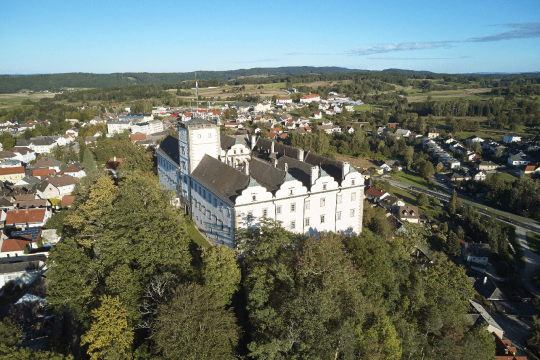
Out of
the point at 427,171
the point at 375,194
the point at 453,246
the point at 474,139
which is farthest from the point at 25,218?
the point at 474,139

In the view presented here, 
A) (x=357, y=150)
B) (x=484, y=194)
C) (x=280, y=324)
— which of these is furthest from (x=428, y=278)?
(x=357, y=150)

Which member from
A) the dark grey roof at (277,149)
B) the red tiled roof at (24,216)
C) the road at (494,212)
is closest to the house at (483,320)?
the dark grey roof at (277,149)

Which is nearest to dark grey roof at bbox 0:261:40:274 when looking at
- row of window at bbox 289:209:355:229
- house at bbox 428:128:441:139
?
row of window at bbox 289:209:355:229

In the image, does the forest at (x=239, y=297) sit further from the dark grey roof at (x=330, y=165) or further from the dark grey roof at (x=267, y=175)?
the dark grey roof at (x=330, y=165)

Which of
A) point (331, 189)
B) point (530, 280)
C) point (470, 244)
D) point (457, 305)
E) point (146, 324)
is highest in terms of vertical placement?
point (331, 189)

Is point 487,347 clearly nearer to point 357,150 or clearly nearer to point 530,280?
point 530,280
